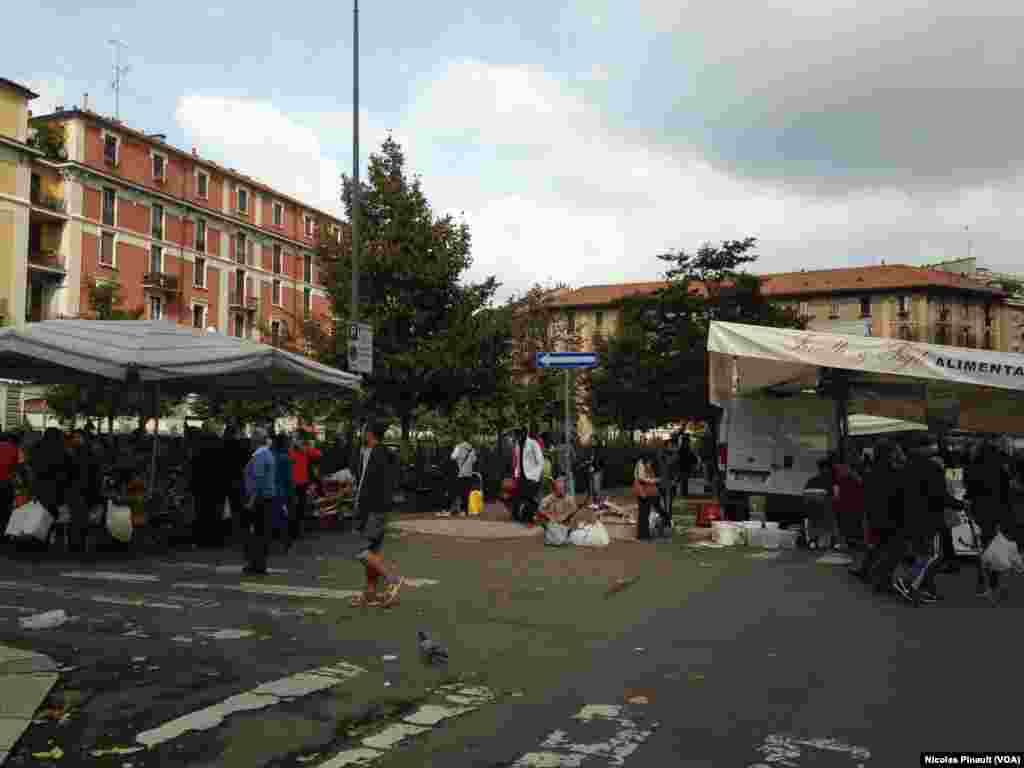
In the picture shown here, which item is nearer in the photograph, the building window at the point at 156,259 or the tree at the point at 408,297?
the tree at the point at 408,297

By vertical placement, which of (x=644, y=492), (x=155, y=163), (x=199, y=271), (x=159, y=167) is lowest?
(x=644, y=492)

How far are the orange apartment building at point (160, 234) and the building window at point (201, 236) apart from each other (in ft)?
0.22

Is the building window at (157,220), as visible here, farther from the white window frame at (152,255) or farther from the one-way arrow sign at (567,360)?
A: the one-way arrow sign at (567,360)

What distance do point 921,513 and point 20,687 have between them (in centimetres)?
840

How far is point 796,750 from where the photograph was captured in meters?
4.75

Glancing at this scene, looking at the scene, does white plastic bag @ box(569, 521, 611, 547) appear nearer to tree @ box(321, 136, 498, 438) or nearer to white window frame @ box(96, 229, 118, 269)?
tree @ box(321, 136, 498, 438)

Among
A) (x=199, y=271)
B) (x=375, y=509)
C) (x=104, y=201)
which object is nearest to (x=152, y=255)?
(x=199, y=271)

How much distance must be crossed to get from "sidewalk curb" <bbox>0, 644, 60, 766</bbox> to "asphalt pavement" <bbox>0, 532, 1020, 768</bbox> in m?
0.08

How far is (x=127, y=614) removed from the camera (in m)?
8.23

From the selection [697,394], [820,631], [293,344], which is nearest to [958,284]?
[697,394]

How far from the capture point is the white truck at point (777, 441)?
15.6 meters

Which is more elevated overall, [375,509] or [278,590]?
[375,509]

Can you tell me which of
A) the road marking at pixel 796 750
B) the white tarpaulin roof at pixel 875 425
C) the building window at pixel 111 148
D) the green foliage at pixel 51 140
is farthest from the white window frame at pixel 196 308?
the road marking at pixel 796 750

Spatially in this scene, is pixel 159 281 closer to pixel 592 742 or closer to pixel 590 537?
pixel 590 537
